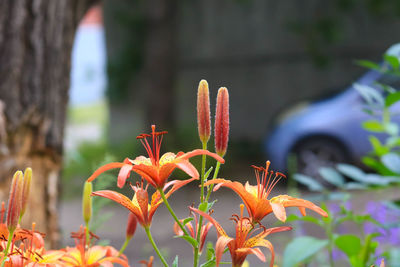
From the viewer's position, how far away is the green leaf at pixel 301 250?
921 mm

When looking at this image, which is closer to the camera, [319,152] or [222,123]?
[222,123]

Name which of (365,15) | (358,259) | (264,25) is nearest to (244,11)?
(264,25)

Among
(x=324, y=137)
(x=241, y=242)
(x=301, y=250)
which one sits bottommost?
(x=324, y=137)

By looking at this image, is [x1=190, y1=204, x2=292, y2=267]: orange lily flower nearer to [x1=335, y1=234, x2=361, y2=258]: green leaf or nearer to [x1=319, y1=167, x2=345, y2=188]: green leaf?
[x1=335, y1=234, x2=361, y2=258]: green leaf

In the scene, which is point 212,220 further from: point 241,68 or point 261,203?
point 241,68

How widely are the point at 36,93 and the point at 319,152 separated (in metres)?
4.60

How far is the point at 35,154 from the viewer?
1.76 meters

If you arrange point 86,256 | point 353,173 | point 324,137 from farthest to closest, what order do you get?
point 324,137, point 353,173, point 86,256

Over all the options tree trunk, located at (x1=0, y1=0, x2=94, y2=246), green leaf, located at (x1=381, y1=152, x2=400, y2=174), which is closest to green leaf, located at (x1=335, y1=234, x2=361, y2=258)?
green leaf, located at (x1=381, y1=152, x2=400, y2=174)

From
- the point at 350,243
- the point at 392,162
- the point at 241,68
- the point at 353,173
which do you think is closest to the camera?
the point at 350,243

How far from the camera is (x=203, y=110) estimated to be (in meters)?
0.64

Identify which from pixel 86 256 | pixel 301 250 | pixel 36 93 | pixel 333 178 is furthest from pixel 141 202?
pixel 36 93

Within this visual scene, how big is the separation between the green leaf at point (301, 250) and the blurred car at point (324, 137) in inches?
188

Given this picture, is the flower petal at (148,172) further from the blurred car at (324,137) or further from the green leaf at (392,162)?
the blurred car at (324,137)
